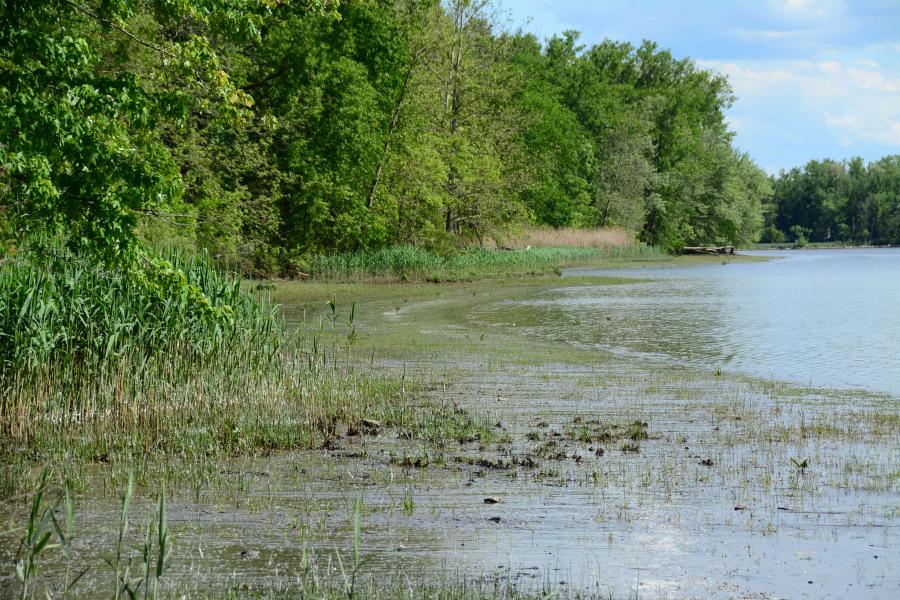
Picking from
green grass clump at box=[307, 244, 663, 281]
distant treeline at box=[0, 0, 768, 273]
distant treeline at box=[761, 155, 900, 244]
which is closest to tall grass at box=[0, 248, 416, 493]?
distant treeline at box=[0, 0, 768, 273]

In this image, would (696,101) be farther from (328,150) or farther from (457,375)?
(457,375)

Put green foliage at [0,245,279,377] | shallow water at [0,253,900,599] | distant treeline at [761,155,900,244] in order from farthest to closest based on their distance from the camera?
distant treeline at [761,155,900,244] < green foliage at [0,245,279,377] < shallow water at [0,253,900,599]

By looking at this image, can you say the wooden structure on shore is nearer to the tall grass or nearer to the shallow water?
the shallow water

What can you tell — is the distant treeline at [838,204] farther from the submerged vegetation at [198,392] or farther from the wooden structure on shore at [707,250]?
the submerged vegetation at [198,392]

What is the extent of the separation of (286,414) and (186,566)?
4559 millimetres

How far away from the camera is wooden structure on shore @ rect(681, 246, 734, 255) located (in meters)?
77.6

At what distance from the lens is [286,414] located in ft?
34.2

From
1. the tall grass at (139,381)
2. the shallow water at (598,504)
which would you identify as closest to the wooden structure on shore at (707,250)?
the shallow water at (598,504)

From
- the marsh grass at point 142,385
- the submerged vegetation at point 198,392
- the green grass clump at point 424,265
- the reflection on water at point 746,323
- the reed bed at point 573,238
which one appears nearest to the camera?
the submerged vegetation at point 198,392

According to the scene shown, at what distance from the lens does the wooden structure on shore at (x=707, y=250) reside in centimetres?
7756

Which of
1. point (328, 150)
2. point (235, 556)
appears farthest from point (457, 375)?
point (328, 150)

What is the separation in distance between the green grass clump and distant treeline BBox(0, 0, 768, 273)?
94 centimetres

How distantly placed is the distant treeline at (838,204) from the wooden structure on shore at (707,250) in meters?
54.4

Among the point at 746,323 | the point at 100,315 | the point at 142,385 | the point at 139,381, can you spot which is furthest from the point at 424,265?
the point at 139,381
